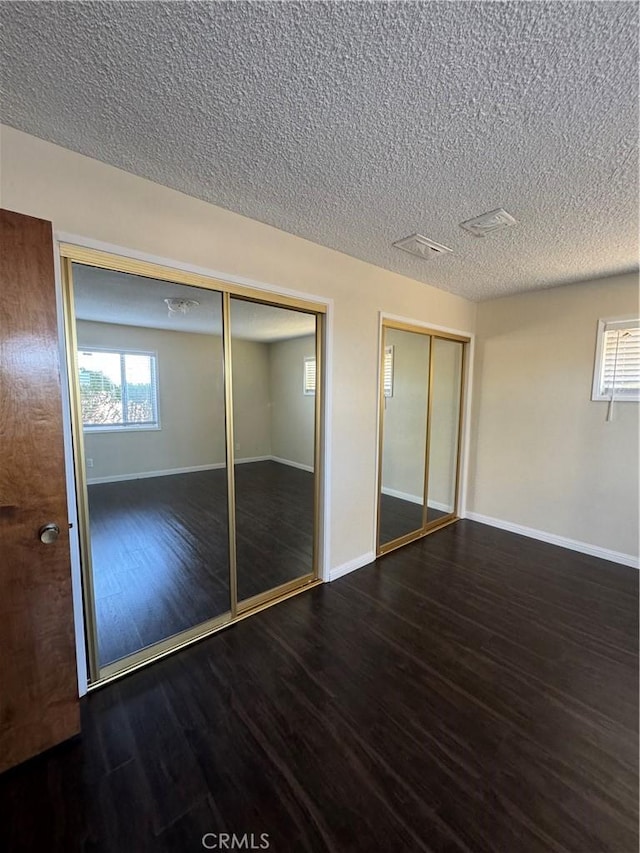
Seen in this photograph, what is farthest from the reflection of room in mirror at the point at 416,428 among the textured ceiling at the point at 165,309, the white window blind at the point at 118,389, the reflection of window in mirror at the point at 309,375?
the white window blind at the point at 118,389

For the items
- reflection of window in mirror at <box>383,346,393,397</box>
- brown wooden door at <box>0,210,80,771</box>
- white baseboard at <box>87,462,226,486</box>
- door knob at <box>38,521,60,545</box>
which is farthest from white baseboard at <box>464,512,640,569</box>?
door knob at <box>38,521,60,545</box>

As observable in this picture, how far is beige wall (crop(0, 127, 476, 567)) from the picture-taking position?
1.52 metres

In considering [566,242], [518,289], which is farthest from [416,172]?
[518,289]

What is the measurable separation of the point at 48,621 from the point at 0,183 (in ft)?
6.06

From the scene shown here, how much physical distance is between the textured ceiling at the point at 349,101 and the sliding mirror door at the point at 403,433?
1.48 metres

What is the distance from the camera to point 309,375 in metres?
2.89

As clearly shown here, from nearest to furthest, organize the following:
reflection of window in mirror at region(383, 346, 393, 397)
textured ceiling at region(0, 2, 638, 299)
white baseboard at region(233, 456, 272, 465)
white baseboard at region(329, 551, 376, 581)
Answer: textured ceiling at region(0, 2, 638, 299) → white baseboard at region(233, 456, 272, 465) → white baseboard at region(329, 551, 376, 581) → reflection of window in mirror at region(383, 346, 393, 397)

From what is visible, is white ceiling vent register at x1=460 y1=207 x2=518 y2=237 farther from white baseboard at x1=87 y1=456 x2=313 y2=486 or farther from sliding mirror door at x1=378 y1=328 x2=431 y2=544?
white baseboard at x1=87 y1=456 x2=313 y2=486

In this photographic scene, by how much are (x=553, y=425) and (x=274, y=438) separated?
114 inches

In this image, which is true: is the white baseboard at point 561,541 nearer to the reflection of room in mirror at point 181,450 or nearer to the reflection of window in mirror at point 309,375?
the reflection of room in mirror at point 181,450

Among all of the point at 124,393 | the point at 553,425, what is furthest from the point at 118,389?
the point at 553,425

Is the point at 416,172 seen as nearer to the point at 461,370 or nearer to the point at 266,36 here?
the point at 266,36

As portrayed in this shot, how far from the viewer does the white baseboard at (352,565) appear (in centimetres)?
290

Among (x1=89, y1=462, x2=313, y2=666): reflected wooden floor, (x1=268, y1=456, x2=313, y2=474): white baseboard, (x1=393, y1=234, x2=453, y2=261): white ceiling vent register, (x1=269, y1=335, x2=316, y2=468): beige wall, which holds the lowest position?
(x1=89, y1=462, x2=313, y2=666): reflected wooden floor
